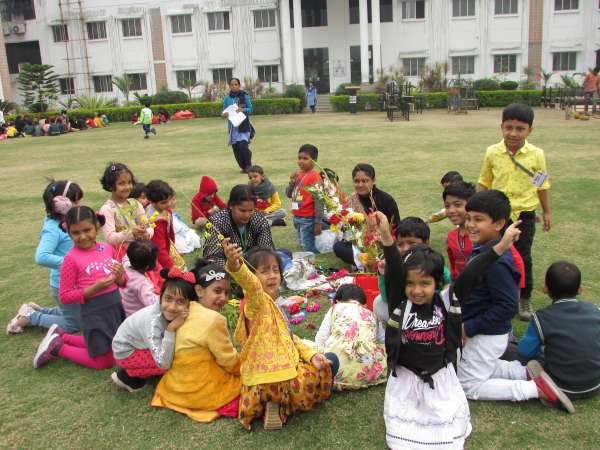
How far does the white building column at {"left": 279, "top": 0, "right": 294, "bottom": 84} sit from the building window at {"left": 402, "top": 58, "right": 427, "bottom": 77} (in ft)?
22.3

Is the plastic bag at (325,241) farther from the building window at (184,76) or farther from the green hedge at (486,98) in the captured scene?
the building window at (184,76)

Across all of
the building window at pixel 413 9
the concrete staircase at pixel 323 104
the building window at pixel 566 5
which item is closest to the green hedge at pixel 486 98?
the concrete staircase at pixel 323 104

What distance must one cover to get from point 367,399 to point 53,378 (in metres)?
2.20

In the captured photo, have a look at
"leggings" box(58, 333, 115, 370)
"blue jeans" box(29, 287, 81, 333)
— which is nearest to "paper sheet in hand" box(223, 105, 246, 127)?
"blue jeans" box(29, 287, 81, 333)

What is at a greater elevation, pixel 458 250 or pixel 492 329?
pixel 458 250

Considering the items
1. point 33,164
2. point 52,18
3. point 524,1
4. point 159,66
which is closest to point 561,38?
point 524,1

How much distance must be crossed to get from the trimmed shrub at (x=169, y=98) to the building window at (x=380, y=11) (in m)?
11.2

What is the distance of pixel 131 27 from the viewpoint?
3619 cm

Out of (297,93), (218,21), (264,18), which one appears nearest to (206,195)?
(297,93)

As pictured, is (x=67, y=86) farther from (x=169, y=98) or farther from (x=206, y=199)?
(x=206, y=199)

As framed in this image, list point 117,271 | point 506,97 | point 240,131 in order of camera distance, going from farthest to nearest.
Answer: point 506,97 → point 240,131 → point 117,271

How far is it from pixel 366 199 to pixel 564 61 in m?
31.4

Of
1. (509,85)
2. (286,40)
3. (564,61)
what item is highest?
(286,40)

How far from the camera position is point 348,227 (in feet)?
16.2
